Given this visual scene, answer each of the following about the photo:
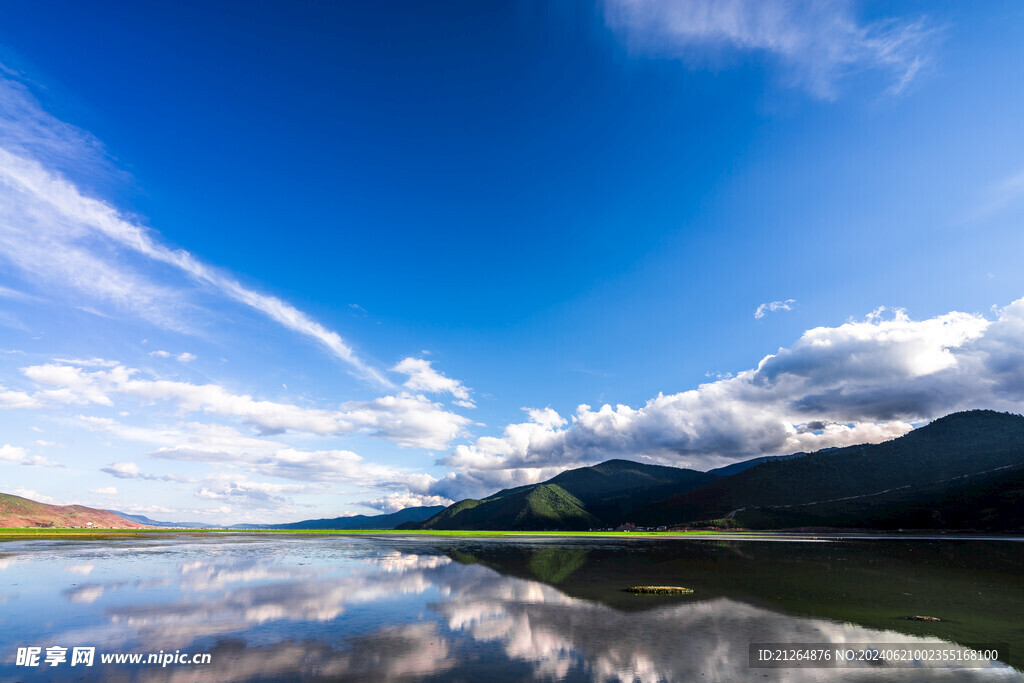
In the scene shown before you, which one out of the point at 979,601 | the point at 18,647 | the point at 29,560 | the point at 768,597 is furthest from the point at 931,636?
the point at 29,560

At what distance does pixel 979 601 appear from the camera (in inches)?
1506

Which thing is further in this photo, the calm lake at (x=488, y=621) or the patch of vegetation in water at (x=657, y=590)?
the patch of vegetation in water at (x=657, y=590)

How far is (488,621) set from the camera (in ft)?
105

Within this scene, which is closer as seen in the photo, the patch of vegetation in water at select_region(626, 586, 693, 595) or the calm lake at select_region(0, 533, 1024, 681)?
the calm lake at select_region(0, 533, 1024, 681)

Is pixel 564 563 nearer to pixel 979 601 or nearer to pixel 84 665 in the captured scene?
pixel 979 601

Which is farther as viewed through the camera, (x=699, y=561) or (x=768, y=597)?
(x=699, y=561)

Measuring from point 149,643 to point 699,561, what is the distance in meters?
70.6

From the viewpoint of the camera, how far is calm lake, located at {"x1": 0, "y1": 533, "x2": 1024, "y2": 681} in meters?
21.7

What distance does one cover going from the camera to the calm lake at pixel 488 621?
21.7 metres

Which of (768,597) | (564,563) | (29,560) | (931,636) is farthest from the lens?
(564,563)

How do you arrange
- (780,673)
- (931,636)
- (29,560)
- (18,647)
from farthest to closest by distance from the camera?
(29,560)
(931,636)
(18,647)
(780,673)

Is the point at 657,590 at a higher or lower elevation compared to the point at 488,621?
lower

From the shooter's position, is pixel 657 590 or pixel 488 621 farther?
pixel 657 590

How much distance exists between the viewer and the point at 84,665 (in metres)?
22.0
